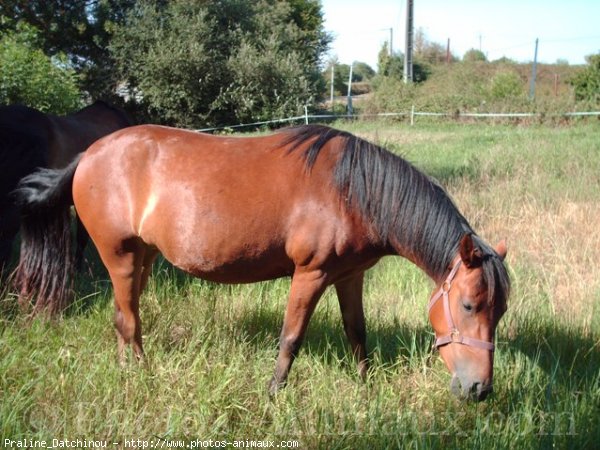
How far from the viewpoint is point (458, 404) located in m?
3.28

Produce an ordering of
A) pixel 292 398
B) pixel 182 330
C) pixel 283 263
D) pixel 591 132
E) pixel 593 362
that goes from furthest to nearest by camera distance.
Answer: pixel 591 132 → pixel 182 330 → pixel 593 362 → pixel 283 263 → pixel 292 398

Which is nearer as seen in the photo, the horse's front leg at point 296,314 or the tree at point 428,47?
the horse's front leg at point 296,314

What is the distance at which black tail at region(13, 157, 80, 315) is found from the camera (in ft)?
13.6

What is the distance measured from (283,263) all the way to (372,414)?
103cm

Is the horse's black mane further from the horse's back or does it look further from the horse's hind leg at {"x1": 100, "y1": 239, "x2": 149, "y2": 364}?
the horse's hind leg at {"x1": 100, "y1": 239, "x2": 149, "y2": 364}

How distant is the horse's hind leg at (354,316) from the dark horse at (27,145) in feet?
9.84

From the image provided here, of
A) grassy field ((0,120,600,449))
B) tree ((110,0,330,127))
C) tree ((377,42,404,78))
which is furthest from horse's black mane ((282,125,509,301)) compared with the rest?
tree ((377,42,404,78))

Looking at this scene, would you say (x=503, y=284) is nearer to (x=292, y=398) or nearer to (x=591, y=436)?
(x=591, y=436)

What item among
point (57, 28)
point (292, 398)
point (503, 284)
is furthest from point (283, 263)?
point (57, 28)

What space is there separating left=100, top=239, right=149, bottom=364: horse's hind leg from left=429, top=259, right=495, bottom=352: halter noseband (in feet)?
6.52

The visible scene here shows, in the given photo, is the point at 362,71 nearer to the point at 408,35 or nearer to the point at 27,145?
the point at 408,35

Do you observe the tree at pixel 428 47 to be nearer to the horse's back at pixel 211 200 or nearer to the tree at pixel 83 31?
the tree at pixel 83 31

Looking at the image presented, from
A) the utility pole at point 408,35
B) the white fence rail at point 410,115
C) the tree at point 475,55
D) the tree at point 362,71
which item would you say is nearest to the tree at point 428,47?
the tree at point 475,55

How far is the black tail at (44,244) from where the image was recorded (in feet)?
13.6
